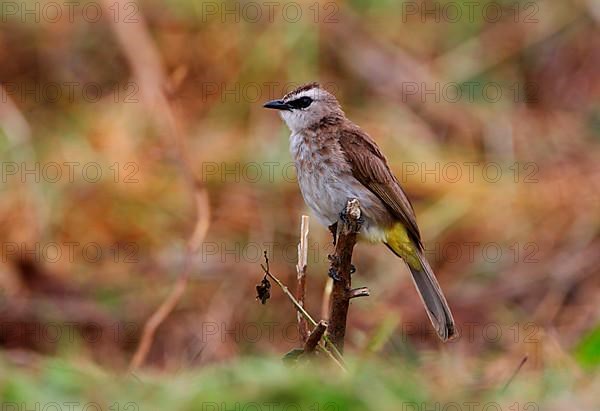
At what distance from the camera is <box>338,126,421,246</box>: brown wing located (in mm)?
4391

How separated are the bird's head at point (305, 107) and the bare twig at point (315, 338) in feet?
5.67

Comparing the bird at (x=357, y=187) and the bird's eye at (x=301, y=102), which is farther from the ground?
the bird's eye at (x=301, y=102)

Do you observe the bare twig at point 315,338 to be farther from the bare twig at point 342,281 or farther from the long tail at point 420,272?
the long tail at point 420,272

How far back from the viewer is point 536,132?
8273 mm

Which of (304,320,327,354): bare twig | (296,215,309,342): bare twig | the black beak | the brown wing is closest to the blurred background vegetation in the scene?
the black beak

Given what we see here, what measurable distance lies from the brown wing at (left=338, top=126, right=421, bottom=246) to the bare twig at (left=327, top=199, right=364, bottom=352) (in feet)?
2.87

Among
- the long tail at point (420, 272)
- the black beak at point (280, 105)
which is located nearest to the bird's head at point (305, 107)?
the black beak at point (280, 105)

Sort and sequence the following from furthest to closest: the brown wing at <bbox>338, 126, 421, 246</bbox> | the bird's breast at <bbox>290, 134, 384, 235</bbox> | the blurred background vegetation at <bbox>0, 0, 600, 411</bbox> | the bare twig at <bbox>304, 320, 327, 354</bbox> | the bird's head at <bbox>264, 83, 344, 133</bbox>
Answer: the blurred background vegetation at <bbox>0, 0, 600, 411</bbox> < the bird's head at <bbox>264, 83, 344, 133</bbox> < the brown wing at <bbox>338, 126, 421, 246</bbox> < the bird's breast at <bbox>290, 134, 384, 235</bbox> < the bare twig at <bbox>304, 320, 327, 354</bbox>

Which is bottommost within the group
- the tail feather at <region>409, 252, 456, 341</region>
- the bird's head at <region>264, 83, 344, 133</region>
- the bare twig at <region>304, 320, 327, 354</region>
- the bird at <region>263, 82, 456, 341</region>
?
the tail feather at <region>409, 252, 456, 341</region>

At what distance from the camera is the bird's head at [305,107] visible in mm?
4566

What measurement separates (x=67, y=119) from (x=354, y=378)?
590 cm

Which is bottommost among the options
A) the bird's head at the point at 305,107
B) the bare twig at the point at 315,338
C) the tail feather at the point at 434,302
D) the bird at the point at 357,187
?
the tail feather at the point at 434,302

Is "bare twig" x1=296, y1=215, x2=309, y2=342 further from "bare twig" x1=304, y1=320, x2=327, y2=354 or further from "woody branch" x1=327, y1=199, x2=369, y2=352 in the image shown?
"bare twig" x1=304, y1=320, x2=327, y2=354

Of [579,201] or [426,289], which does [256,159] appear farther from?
[426,289]
